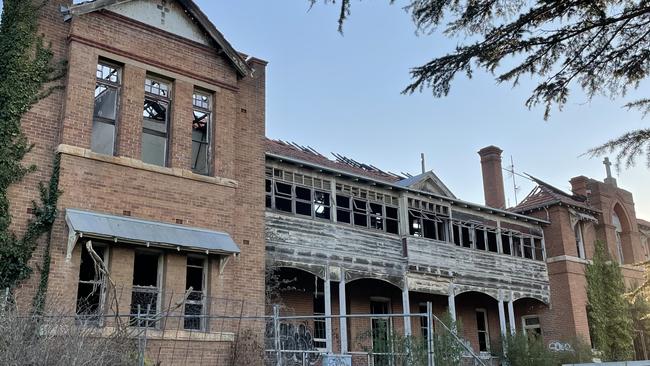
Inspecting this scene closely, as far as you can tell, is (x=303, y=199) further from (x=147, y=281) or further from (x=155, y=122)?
(x=147, y=281)

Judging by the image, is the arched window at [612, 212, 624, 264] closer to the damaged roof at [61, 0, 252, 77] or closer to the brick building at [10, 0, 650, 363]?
the brick building at [10, 0, 650, 363]

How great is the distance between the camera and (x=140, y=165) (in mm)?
14328

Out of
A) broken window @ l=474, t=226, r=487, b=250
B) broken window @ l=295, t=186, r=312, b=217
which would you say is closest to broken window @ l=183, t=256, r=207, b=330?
broken window @ l=295, t=186, r=312, b=217

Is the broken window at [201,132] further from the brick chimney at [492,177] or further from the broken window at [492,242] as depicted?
the brick chimney at [492,177]

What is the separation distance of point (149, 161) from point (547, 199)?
859 inches

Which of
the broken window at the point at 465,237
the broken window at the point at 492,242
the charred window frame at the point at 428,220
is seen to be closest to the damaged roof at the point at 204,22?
the charred window frame at the point at 428,220

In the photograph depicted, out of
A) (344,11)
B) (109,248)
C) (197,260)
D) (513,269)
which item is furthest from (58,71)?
(513,269)

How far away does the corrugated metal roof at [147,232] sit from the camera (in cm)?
1287

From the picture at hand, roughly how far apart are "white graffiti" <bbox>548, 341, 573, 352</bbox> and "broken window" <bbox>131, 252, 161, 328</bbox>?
18.0m

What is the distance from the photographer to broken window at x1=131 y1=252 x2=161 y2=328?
45.5ft

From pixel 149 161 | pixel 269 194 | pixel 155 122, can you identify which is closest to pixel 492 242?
pixel 269 194

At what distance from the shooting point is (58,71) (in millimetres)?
13844

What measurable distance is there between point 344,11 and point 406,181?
20.8 m

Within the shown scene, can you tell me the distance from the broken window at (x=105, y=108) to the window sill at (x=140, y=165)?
0.42 meters
